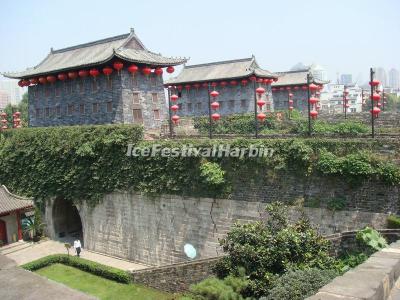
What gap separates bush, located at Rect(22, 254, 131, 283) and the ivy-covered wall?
2.92 metres

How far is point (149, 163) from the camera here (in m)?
16.7

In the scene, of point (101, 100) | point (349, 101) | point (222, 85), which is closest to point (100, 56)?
point (101, 100)

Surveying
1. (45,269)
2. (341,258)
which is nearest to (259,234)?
(341,258)

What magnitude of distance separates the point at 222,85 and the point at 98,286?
20420 mm

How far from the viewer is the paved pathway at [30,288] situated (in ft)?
8.74

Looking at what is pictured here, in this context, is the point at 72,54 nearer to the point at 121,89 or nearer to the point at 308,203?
the point at 121,89

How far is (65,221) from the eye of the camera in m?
22.3

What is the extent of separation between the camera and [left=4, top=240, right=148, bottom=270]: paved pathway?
679 inches

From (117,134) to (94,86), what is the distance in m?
6.37

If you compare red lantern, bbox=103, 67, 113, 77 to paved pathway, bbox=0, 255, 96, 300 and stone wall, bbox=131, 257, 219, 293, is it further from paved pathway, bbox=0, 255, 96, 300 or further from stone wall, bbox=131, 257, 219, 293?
paved pathway, bbox=0, 255, 96, 300

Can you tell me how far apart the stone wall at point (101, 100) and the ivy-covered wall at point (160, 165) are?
9.52 feet

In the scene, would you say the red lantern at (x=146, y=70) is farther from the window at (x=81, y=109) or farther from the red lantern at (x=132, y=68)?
the window at (x=81, y=109)

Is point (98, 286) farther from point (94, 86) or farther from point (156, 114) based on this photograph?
point (94, 86)

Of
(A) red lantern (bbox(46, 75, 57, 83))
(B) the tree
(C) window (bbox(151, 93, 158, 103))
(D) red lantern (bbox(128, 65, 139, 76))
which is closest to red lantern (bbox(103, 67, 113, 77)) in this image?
(D) red lantern (bbox(128, 65, 139, 76))
